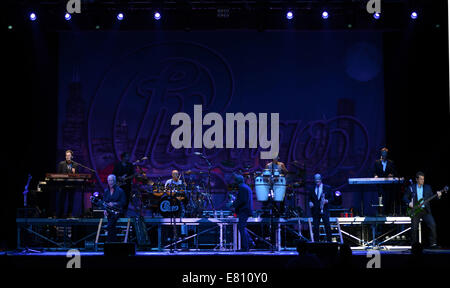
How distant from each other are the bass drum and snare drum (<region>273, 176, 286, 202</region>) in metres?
2.50

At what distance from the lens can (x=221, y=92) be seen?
63.2 feet

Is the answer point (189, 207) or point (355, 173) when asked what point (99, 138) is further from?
point (355, 173)

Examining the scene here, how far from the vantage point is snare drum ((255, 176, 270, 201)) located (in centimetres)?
1535

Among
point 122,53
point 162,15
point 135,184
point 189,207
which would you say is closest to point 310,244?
point 189,207

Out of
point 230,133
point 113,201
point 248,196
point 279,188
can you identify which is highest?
point 230,133

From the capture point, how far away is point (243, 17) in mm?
18078

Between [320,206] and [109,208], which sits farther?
[320,206]

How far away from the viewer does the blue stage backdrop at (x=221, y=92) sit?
750 inches

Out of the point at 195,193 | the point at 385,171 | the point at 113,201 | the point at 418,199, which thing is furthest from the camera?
the point at 195,193

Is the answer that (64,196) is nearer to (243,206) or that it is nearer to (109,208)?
(109,208)

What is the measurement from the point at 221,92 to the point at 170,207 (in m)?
5.30

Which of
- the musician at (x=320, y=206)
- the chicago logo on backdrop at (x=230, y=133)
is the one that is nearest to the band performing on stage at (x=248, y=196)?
the musician at (x=320, y=206)

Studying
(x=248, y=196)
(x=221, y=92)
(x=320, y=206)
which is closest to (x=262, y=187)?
(x=248, y=196)

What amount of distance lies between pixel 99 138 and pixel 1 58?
3927 mm
